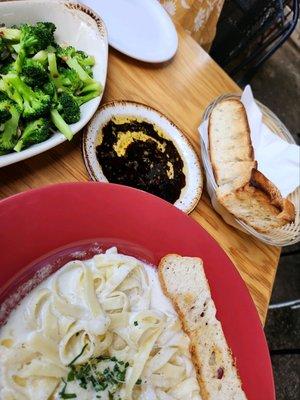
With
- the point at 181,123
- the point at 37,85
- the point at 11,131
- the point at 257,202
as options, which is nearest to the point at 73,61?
the point at 37,85

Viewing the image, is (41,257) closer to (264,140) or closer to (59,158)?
(59,158)

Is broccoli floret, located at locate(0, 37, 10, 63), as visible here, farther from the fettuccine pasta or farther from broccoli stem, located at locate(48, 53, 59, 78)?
the fettuccine pasta

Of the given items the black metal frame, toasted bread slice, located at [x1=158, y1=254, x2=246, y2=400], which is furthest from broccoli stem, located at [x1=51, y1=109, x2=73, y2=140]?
the black metal frame

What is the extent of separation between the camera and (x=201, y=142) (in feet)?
6.76

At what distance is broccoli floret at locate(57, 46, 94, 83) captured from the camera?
1763 mm

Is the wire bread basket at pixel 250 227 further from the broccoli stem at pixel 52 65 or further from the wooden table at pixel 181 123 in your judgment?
the broccoli stem at pixel 52 65

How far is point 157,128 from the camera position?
2.00 metres

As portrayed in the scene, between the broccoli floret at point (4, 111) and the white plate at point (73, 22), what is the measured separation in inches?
10.3

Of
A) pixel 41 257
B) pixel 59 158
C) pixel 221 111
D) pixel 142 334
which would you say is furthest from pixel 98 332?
pixel 221 111

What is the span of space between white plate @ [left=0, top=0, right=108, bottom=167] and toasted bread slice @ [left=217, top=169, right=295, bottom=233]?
63cm

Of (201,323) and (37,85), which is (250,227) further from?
(37,85)

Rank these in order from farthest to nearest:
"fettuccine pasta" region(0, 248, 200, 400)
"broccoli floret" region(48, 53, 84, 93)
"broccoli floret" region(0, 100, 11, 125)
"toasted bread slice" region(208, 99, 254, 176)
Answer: "toasted bread slice" region(208, 99, 254, 176) < "broccoli floret" region(48, 53, 84, 93) < "broccoli floret" region(0, 100, 11, 125) < "fettuccine pasta" region(0, 248, 200, 400)

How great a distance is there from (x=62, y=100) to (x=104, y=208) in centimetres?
43

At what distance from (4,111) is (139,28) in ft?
3.42
